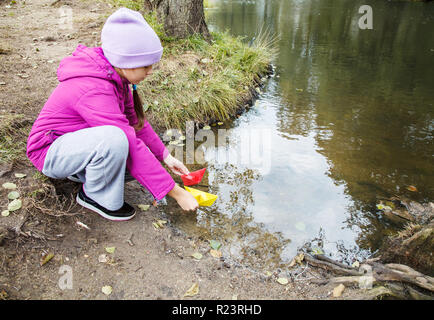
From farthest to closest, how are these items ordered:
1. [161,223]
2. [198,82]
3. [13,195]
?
1. [198,82]
2. [161,223]
3. [13,195]

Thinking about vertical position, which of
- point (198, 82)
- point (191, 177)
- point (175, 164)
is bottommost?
point (191, 177)

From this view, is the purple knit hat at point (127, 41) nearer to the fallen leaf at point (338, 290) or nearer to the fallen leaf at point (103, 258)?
the fallen leaf at point (103, 258)

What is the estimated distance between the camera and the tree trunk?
184 inches

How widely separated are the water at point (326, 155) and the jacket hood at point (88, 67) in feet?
4.04

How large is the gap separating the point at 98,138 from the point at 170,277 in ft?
3.10

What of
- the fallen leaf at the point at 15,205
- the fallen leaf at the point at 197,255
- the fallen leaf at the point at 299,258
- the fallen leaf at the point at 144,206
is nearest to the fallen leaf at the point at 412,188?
the fallen leaf at the point at 299,258

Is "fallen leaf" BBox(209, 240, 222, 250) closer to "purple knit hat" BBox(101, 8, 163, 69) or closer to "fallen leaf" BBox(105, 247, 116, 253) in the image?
"fallen leaf" BBox(105, 247, 116, 253)

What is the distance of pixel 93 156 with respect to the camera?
6.11 feet

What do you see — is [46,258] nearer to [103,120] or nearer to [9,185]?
[9,185]

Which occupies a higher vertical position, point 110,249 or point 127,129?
point 127,129

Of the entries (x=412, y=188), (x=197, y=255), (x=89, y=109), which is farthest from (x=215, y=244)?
(x=412, y=188)

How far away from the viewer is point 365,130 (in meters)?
3.97

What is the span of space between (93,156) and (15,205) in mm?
671

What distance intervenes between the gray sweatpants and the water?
0.73 meters
